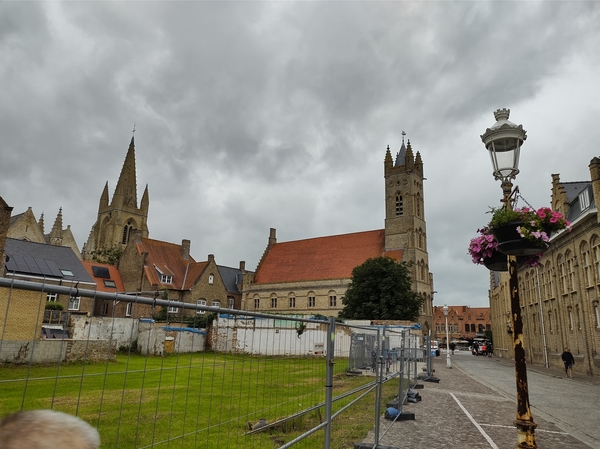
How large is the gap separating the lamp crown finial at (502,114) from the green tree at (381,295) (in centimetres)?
4072

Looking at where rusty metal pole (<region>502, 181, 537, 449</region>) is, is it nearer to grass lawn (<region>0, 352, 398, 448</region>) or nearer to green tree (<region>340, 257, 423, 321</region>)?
grass lawn (<region>0, 352, 398, 448</region>)

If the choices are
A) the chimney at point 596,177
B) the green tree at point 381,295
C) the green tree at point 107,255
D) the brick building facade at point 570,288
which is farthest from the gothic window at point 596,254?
the green tree at point 107,255

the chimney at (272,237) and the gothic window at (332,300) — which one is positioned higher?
the chimney at (272,237)

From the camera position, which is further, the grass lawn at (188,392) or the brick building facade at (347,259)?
the brick building facade at (347,259)

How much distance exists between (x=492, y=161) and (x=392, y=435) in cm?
574

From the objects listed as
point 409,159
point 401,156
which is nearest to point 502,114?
point 409,159

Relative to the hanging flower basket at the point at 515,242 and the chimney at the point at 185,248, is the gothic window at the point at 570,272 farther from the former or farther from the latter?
the chimney at the point at 185,248

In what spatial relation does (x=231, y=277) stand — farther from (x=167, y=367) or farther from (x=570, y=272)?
(x=167, y=367)

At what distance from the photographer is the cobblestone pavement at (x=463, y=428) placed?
27.1 ft

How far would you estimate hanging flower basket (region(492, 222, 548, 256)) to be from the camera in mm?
6758

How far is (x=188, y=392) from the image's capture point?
13.7 ft

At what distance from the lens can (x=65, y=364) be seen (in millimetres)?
2916

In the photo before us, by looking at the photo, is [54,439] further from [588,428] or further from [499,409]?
[499,409]

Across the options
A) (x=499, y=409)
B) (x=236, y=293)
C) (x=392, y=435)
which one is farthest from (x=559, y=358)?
(x=236, y=293)
